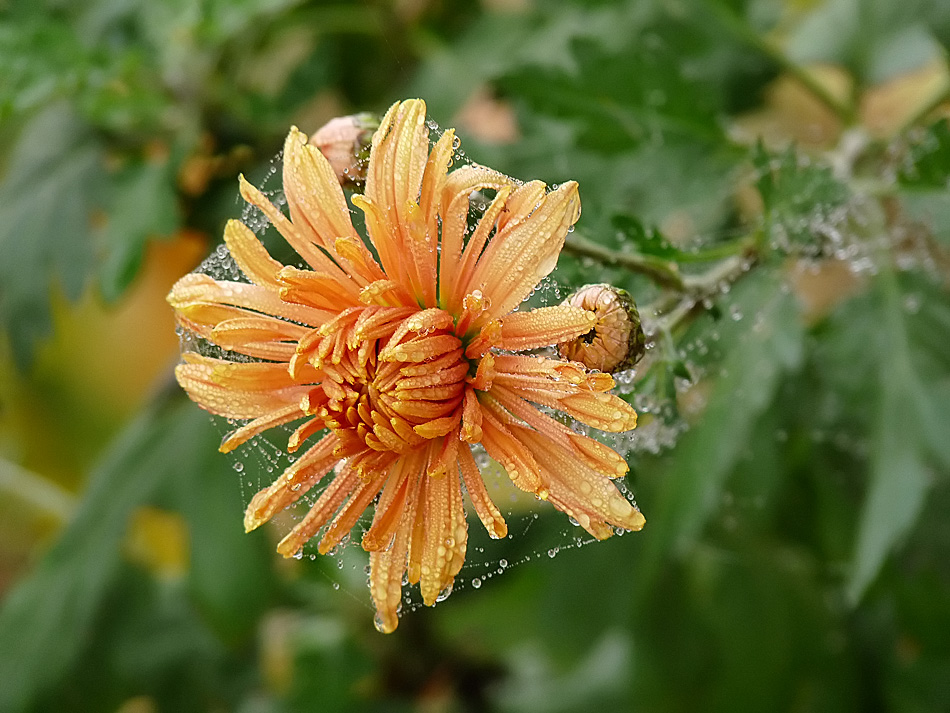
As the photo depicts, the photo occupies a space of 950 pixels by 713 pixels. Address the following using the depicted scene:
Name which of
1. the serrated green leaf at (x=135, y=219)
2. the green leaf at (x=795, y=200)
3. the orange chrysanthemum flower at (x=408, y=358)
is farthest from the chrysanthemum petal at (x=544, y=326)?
the serrated green leaf at (x=135, y=219)

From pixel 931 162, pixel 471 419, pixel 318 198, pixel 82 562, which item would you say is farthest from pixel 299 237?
pixel 82 562

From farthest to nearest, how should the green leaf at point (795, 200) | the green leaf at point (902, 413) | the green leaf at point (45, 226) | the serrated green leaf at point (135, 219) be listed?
the green leaf at point (45, 226) → the serrated green leaf at point (135, 219) → the green leaf at point (902, 413) → the green leaf at point (795, 200)

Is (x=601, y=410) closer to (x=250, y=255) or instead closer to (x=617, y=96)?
(x=250, y=255)

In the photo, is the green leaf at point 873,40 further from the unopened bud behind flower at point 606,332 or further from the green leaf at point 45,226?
the green leaf at point 45,226

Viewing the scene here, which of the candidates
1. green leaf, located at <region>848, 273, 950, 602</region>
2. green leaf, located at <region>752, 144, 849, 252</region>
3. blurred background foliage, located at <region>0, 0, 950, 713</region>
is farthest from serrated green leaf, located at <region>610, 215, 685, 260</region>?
green leaf, located at <region>848, 273, 950, 602</region>

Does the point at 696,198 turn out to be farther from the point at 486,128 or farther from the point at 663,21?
the point at 486,128

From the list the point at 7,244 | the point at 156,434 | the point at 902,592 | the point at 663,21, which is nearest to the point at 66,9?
the point at 7,244
